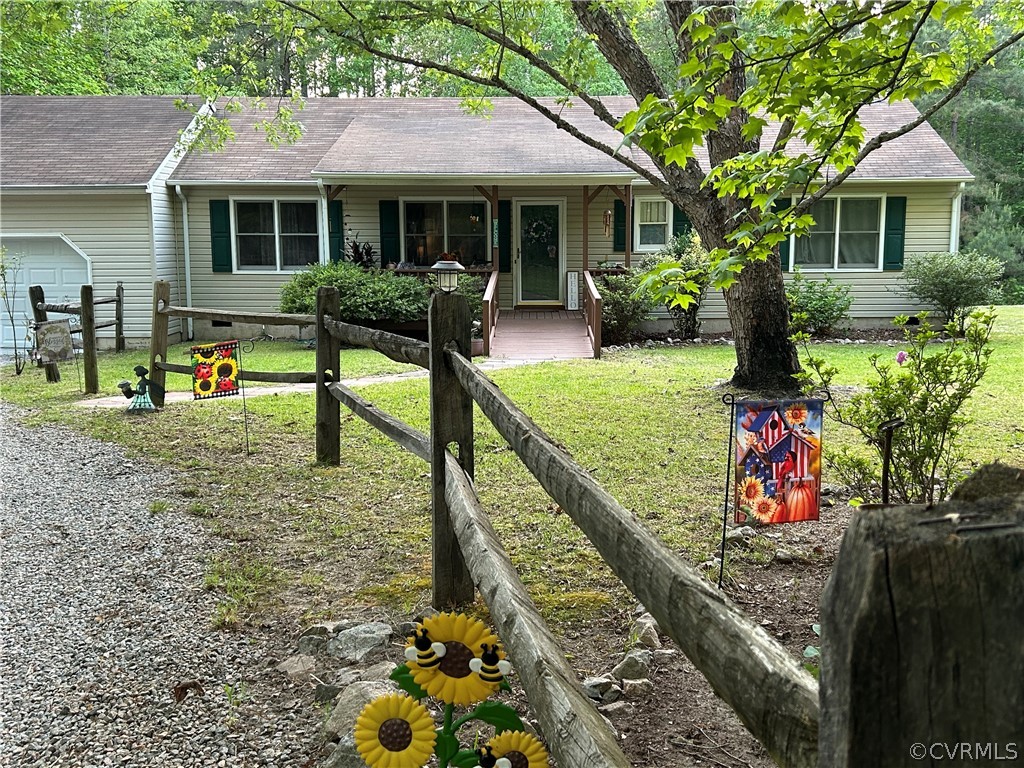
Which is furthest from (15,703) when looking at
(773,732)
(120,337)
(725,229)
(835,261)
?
(835,261)

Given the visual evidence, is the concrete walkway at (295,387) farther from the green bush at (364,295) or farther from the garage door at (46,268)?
the garage door at (46,268)

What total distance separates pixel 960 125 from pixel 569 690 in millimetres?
35711

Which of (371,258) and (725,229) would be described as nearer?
(725,229)

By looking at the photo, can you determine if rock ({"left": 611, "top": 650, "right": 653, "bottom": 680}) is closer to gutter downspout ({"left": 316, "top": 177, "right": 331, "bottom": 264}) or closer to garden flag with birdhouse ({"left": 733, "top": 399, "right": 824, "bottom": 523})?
garden flag with birdhouse ({"left": 733, "top": 399, "right": 824, "bottom": 523})

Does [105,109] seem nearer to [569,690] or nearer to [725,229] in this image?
[725,229]

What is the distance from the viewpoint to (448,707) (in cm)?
217

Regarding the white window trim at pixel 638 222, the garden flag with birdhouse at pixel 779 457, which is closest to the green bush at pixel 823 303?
the white window trim at pixel 638 222

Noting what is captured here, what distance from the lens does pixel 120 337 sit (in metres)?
16.1

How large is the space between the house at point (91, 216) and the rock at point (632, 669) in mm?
15280

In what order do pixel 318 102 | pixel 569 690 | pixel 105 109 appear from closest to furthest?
pixel 569 690 < pixel 105 109 < pixel 318 102

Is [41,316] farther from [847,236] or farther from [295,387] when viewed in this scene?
[847,236]

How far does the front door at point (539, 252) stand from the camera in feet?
58.3

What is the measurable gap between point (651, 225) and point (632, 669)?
50.0 feet

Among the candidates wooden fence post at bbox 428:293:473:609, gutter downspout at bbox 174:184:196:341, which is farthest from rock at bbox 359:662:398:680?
gutter downspout at bbox 174:184:196:341
